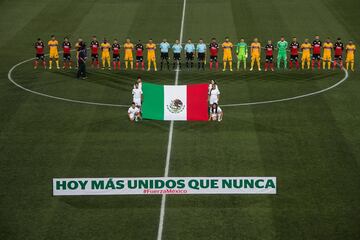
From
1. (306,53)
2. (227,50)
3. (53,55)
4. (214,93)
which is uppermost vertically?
(214,93)

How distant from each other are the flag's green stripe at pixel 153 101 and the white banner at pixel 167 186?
25.6 ft

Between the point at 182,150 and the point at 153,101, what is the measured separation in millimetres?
3857

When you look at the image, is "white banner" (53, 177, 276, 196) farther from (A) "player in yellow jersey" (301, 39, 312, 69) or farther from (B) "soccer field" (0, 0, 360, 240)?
(A) "player in yellow jersey" (301, 39, 312, 69)

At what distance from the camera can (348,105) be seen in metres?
30.4

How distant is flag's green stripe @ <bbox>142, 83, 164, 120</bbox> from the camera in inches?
1112

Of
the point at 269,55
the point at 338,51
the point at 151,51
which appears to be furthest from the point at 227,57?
the point at 338,51

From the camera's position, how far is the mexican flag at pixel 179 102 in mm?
27984

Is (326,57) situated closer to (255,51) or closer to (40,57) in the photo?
(255,51)

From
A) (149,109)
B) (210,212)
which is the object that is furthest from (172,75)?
(210,212)

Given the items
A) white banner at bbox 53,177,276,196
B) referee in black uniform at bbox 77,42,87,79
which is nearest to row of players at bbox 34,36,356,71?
referee in black uniform at bbox 77,42,87,79

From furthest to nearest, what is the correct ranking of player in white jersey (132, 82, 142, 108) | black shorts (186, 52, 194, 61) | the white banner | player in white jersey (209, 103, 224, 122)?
black shorts (186, 52, 194, 61)
player in white jersey (132, 82, 142, 108)
player in white jersey (209, 103, 224, 122)
the white banner

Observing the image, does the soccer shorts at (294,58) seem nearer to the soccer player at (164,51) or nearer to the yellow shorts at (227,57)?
the yellow shorts at (227,57)

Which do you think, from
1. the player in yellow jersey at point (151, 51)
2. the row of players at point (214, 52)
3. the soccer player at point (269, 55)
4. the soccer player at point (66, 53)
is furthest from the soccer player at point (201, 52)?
the soccer player at point (66, 53)

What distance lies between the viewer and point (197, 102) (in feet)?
92.6
